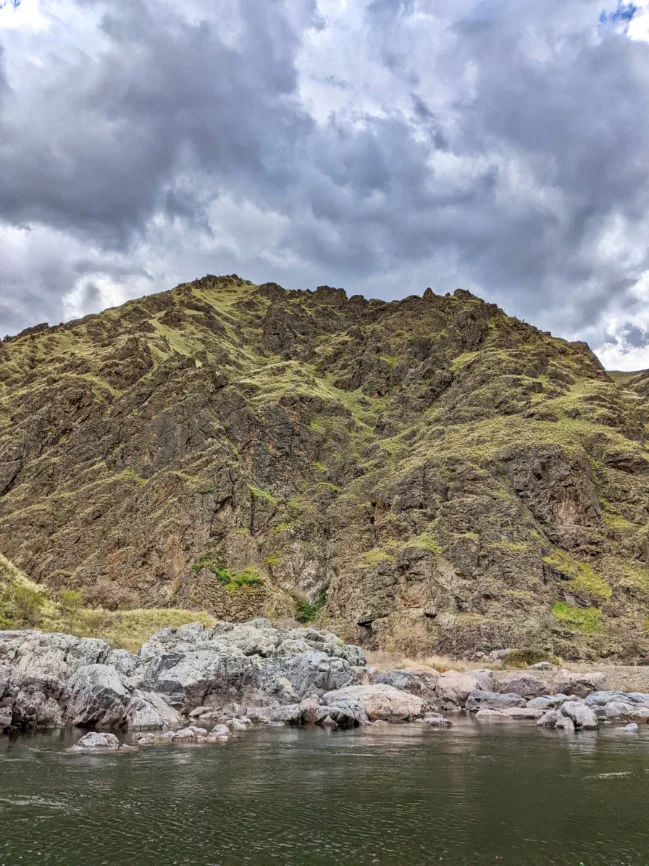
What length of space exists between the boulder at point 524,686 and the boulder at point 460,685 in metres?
1.31

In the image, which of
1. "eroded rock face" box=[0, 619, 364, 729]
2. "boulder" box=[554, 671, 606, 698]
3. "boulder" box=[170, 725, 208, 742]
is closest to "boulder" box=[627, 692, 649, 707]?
"boulder" box=[554, 671, 606, 698]

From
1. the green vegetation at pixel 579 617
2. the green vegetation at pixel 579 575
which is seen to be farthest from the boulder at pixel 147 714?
the green vegetation at pixel 579 575

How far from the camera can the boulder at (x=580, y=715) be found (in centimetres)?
3831

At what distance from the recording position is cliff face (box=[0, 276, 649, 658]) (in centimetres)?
7338

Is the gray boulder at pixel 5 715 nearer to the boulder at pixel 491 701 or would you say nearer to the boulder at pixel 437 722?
the boulder at pixel 437 722

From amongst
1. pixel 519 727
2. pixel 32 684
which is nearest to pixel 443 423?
pixel 519 727

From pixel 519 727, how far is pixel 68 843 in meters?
30.2

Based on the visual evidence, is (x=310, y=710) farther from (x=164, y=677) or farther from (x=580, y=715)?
(x=580, y=715)

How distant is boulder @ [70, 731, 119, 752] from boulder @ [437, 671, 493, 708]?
2777 centimetres

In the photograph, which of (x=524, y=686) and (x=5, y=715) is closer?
(x=5, y=715)

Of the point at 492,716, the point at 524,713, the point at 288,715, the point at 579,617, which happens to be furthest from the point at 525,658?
the point at 288,715

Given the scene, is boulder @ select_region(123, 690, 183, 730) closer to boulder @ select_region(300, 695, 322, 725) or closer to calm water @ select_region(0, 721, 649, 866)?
calm water @ select_region(0, 721, 649, 866)

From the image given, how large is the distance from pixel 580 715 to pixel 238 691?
74.5 feet

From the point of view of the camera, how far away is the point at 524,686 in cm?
5012
